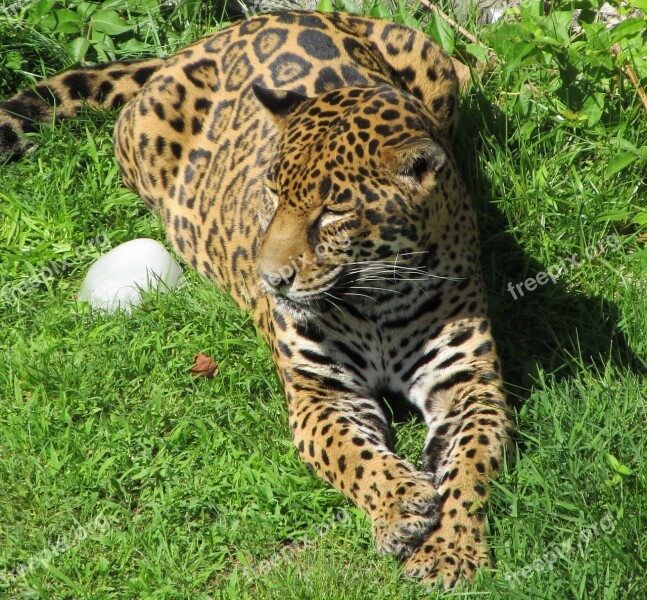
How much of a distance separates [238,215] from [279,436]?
66.5 inches

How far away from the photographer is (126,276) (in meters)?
7.14

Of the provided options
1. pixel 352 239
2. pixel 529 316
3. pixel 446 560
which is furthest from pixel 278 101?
pixel 446 560

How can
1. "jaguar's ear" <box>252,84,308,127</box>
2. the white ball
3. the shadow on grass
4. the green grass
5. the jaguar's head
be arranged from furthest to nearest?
the white ball
the shadow on grass
"jaguar's ear" <box>252,84,308,127</box>
the jaguar's head
the green grass

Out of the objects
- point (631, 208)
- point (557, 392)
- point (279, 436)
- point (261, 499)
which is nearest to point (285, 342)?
point (279, 436)

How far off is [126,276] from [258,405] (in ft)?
4.71

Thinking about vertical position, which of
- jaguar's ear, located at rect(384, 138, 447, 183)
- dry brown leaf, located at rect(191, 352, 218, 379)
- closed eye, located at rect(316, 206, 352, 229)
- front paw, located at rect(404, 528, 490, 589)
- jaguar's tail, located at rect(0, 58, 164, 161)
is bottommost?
front paw, located at rect(404, 528, 490, 589)

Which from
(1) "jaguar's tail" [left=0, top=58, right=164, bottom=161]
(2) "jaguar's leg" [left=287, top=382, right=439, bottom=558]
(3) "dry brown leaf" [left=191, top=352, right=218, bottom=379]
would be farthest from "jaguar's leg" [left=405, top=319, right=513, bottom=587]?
(1) "jaguar's tail" [left=0, top=58, right=164, bottom=161]

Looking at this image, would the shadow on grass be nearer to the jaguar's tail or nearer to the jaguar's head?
the jaguar's head

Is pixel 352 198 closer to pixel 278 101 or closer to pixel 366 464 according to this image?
pixel 278 101

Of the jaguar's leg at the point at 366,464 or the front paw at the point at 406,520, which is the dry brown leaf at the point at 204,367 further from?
the front paw at the point at 406,520

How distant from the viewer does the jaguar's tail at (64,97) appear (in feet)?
26.7

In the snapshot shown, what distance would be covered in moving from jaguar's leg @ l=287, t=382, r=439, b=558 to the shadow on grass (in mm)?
897

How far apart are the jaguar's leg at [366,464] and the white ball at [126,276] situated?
1.53 meters

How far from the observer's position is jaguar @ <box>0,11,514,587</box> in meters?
5.46
